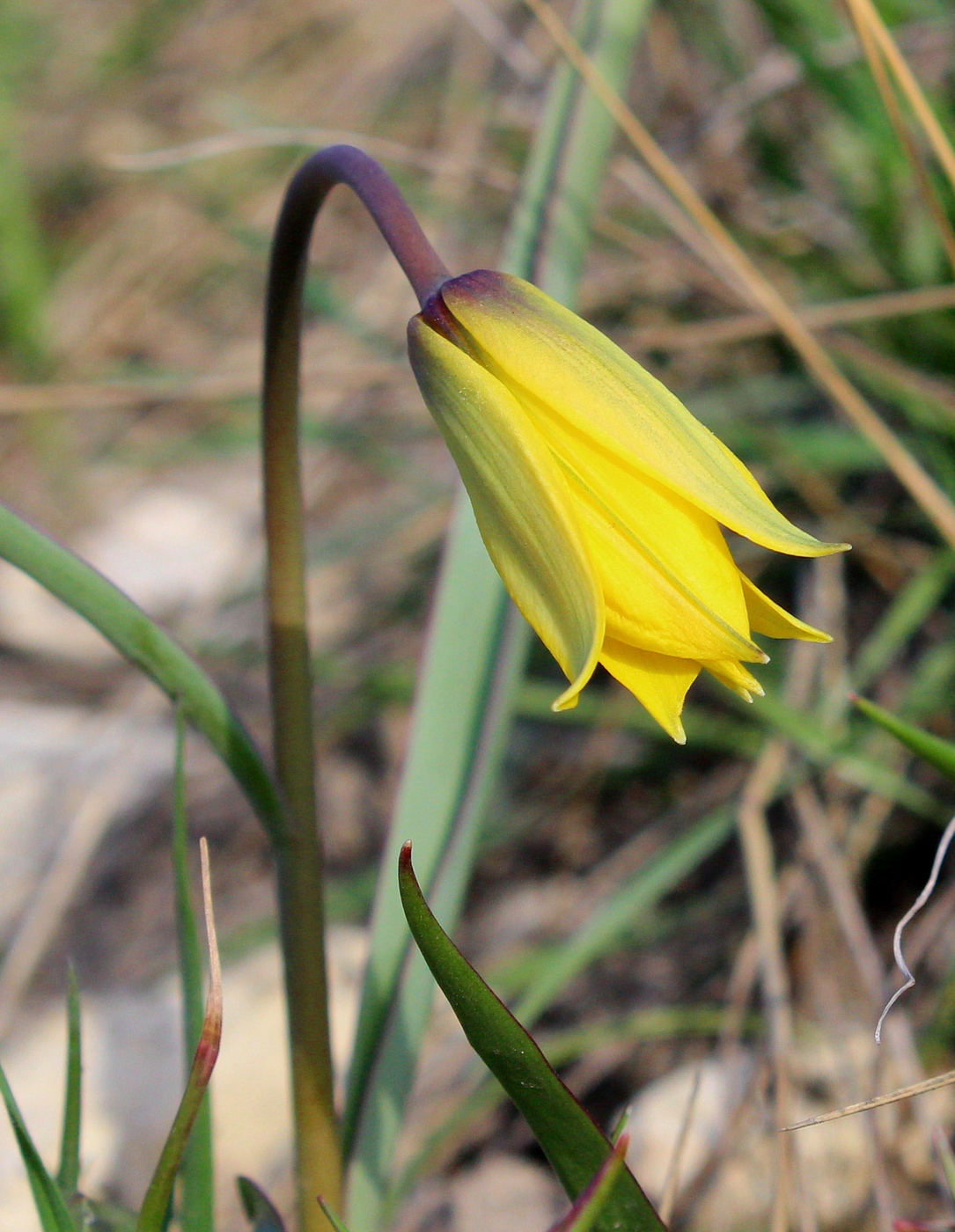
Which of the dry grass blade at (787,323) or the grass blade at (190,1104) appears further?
the dry grass blade at (787,323)

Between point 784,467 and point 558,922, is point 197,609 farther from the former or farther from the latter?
point 784,467

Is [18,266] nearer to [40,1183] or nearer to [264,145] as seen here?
[264,145]

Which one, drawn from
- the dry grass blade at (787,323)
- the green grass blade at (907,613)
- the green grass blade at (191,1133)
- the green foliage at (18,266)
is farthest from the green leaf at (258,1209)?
the green foliage at (18,266)

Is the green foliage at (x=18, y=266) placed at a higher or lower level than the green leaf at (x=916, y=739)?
higher

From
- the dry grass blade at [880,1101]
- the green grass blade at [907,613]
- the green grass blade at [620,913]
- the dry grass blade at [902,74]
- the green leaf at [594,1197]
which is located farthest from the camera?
the green grass blade at [907,613]

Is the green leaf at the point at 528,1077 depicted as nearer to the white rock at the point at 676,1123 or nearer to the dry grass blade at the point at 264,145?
the white rock at the point at 676,1123

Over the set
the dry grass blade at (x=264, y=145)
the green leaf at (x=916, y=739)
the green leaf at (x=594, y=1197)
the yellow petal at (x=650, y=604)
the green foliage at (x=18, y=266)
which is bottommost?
the green leaf at (x=594, y=1197)

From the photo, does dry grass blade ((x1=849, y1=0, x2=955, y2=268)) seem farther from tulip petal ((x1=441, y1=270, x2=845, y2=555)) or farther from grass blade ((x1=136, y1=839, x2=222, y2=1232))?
grass blade ((x1=136, y1=839, x2=222, y2=1232))

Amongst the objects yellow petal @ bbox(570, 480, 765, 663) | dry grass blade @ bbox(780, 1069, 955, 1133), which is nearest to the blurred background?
dry grass blade @ bbox(780, 1069, 955, 1133)
